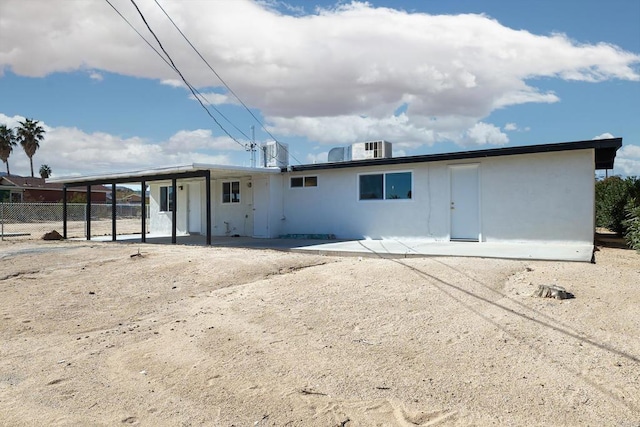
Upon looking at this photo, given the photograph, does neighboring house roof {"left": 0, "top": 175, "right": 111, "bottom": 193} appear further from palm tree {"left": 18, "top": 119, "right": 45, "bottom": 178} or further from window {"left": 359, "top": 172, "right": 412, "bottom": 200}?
window {"left": 359, "top": 172, "right": 412, "bottom": 200}

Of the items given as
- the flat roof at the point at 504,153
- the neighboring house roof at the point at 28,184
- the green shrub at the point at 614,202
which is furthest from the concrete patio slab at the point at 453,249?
the neighboring house roof at the point at 28,184

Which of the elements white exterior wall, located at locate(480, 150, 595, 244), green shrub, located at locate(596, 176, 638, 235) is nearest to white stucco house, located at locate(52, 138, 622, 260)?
white exterior wall, located at locate(480, 150, 595, 244)

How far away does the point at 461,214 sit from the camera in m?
13.6

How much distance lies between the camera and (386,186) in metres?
14.9

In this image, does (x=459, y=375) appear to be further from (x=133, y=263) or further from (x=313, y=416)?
(x=133, y=263)

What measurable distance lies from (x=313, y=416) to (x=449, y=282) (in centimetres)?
445

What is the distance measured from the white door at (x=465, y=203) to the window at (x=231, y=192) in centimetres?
880

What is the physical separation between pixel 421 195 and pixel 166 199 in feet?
40.3

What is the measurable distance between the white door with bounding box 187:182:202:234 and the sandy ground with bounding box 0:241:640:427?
11.7 m

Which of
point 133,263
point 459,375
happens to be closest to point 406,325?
point 459,375

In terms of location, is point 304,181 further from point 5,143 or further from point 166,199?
point 5,143

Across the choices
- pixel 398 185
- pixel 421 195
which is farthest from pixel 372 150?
pixel 421 195

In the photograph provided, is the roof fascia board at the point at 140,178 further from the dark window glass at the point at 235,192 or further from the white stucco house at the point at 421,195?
the dark window glass at the point at 235,192

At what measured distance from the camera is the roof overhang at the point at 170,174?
14664 mm
